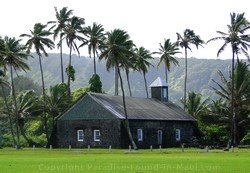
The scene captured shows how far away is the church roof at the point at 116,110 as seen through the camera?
74.6 m

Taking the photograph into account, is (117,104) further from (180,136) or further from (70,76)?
(70,76)

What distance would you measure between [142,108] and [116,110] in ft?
21.9

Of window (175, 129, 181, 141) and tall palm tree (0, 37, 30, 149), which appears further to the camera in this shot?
window (175, 129, 181, 141)

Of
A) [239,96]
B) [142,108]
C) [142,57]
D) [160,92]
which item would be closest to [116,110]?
[142,108]

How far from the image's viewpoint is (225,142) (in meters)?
84.8

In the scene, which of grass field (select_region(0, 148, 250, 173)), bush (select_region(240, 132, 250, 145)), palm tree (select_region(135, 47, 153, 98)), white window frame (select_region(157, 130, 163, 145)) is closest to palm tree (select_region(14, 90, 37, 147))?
palm tree (select_region(135, 47, 153, 98))

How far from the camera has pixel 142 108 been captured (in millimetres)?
80812

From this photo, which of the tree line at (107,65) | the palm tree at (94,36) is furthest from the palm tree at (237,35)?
the palm tree at (94,36)

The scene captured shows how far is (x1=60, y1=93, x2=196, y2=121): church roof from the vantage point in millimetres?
74562

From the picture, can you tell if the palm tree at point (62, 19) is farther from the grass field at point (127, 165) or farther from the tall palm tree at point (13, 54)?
the grass field at point (127, 165)

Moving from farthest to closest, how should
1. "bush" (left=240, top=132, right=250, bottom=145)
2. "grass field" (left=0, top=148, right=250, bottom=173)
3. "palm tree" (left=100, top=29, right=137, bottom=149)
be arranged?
"bush" (left=240, top=132, right=250, bottom=145), "palm tree" (left=100, top=29, right=137, bottom=149), "grass field" (left=0, top=148, right=250, bottom=173)

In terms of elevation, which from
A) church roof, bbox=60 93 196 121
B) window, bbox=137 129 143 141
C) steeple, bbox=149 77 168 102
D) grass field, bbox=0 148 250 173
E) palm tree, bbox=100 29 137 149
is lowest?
grass field, bbox=0 148 250 173

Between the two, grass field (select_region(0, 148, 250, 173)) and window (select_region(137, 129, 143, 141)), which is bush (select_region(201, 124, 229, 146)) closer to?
window (select_region(137, 129, 143, 141))

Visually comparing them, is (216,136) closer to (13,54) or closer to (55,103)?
(55,103)
